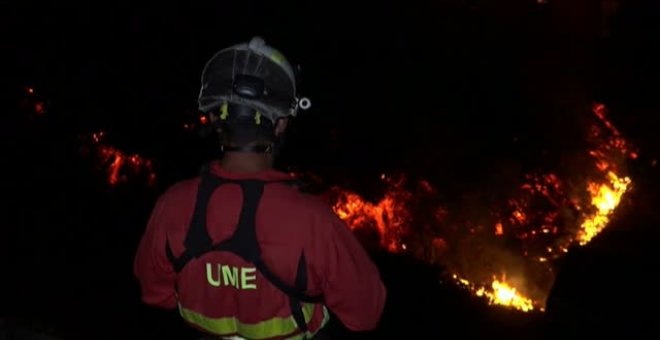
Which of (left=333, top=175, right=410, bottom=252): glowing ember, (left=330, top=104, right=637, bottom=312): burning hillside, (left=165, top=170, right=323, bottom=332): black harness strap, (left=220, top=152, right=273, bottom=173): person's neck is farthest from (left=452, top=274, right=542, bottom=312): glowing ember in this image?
(left=220, top=152, right=273, bottom=173): person's neck

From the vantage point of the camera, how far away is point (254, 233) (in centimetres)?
235

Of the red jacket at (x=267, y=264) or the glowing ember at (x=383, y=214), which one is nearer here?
the red jacket at (x=267, y=264)

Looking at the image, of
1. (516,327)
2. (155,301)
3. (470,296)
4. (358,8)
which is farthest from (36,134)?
(516,327)

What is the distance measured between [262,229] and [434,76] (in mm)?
3767

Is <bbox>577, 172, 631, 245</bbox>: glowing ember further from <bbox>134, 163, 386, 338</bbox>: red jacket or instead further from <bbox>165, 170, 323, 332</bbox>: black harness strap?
<bbox>165, 170, 323, 332</bbox>: black harness strap

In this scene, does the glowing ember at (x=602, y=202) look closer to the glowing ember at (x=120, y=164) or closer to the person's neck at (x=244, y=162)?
the glowing ember at (x=120, y=164)

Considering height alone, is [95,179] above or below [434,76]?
below

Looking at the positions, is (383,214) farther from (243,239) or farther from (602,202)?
(243,239)

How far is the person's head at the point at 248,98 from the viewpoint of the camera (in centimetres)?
241

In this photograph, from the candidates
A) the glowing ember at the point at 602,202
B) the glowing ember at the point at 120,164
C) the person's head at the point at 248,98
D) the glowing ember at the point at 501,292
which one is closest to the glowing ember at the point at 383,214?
the glowing ember at the point at 501,292

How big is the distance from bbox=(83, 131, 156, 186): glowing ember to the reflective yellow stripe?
343 cm

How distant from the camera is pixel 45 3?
5262 mm

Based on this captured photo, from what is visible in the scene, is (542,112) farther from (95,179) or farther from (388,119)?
(95,179)

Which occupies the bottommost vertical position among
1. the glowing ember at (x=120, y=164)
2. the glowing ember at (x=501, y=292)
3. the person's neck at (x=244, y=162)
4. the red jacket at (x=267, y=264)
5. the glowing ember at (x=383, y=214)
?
the glowing ember at (x=501, y=292)
